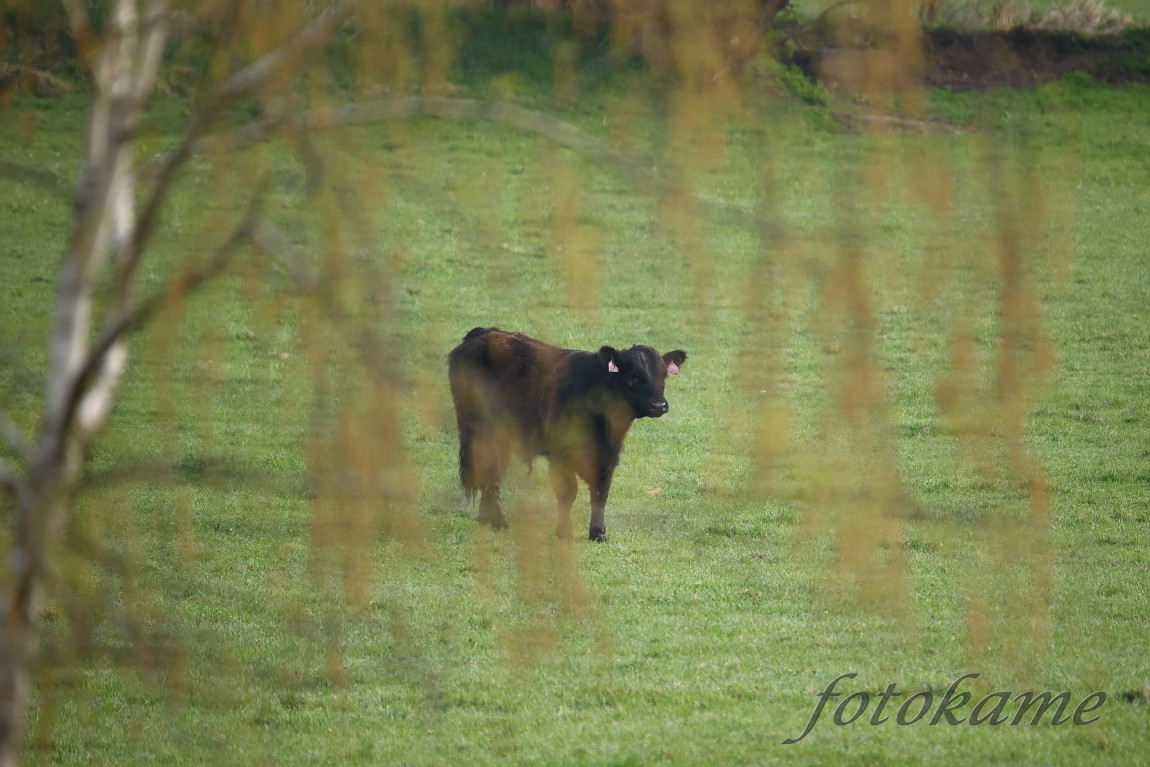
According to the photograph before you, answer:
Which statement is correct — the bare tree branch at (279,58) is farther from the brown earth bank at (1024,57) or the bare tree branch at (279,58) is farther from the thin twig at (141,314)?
the brown earth bank at (1024,57)

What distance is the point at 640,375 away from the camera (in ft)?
26.3

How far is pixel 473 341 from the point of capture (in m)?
8.91

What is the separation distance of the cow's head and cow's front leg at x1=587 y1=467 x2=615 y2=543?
534 millimetres

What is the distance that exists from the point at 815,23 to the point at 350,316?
1115 mm

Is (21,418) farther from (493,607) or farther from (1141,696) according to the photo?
(1141,696)

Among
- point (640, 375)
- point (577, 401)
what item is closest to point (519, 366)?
point (577, 401)

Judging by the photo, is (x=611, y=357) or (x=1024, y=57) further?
(x=1024, y=57)

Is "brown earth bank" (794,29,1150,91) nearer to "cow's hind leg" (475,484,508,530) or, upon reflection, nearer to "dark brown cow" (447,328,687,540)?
"dark brown cow" (447,328,687,540)

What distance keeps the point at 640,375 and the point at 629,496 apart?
5.70 feet

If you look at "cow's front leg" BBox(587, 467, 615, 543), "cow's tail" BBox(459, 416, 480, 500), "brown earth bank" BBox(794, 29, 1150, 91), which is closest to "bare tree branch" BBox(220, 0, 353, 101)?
"brown earth bank" BBox(794, 29, 1150, 91)

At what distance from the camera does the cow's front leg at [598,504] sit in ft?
26.7

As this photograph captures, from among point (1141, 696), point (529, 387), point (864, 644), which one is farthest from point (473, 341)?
point (1141, 696)

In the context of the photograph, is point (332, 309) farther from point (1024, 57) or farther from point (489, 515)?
point (1024, 57)

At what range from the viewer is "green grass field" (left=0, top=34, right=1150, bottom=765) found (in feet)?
7.57
